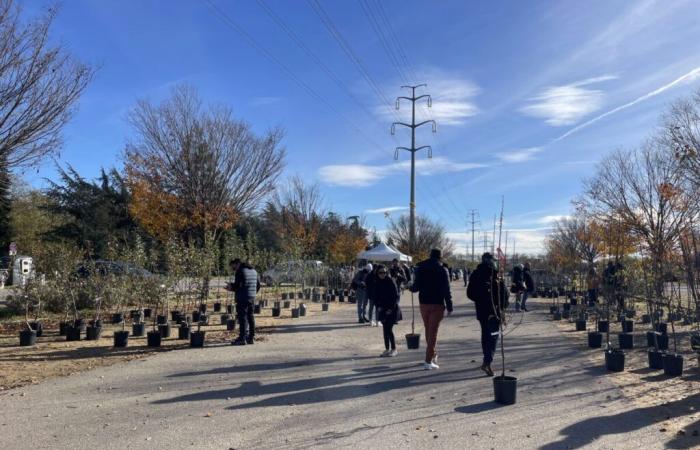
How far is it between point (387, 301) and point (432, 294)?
4.98ft

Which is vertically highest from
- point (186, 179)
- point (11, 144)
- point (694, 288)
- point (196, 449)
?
point (186, 179)

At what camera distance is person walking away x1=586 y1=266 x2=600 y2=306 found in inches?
595

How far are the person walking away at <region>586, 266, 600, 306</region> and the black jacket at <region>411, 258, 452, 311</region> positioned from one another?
771 centimetres

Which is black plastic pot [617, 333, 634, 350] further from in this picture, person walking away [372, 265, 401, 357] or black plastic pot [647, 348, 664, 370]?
person walking away [372, 265, 401, 357]

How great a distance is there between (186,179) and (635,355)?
17631mm

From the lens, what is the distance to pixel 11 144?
9164 mm

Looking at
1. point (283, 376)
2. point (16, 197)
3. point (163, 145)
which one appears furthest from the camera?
point (16, 197)

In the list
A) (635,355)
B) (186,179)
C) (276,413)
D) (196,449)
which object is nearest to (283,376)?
(276,413)

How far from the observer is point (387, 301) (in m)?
9.76

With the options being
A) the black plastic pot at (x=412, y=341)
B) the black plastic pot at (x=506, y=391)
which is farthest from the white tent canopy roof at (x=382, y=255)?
the black plastic pot at (x=506, y=391)

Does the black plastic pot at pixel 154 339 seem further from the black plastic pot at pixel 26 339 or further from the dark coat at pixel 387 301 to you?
the dark coat at pixel 387 301

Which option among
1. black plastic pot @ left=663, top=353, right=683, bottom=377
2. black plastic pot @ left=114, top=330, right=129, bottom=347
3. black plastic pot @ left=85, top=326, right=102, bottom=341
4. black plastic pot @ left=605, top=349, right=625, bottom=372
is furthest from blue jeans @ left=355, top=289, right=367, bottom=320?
black plastic pot @ left=663, top=353, right=683, bottom=377

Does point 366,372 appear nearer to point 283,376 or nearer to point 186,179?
point 283,376

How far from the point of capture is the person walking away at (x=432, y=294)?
836cm
